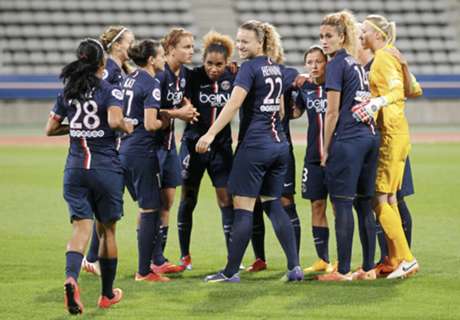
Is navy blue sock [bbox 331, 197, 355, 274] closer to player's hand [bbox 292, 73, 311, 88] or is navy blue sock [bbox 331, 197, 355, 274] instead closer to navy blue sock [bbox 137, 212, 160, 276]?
player's hand [bbox 292, 73, 311, 88]

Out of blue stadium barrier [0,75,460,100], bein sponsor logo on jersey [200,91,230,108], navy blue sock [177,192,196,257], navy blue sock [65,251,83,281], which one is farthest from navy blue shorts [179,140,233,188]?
blue stadium barrier [0,75,460,100]

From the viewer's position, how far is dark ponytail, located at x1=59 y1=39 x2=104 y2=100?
23.7 ft

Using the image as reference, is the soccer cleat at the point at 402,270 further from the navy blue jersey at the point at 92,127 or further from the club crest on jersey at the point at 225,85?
the navy blue jersey at the point at 92,127

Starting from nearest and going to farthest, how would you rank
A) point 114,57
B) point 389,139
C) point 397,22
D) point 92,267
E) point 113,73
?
point 389,139 → point 92,267 → point 113,73 → point 114,57 → point 397,22

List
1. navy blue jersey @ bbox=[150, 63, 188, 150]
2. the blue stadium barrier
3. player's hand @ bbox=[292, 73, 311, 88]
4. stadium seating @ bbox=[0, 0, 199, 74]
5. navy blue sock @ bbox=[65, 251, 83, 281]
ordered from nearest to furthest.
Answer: navy blue sock @ bbox=[65, 251, 83, 281] < navy blue jersey @ bbox=[150, 63, 188, 150] < player's hand @ bbox=[292, 73, 311, 88] < the blue stadium barrier < stadium seating @ bbox=[0, 0, 199, 74]

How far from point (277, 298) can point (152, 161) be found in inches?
66.5

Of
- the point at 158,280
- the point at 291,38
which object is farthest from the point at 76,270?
the point at 291,38

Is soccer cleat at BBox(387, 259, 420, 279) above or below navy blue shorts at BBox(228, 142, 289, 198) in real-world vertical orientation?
Result: below

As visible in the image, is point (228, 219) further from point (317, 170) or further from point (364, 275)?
point (364, 275)

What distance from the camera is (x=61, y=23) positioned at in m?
32.8

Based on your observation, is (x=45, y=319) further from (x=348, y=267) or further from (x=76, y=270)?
(x=348, y=267)

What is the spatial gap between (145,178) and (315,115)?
1.73 meters

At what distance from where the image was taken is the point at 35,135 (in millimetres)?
25578

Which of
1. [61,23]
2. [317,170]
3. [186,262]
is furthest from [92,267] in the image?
[61,23]
